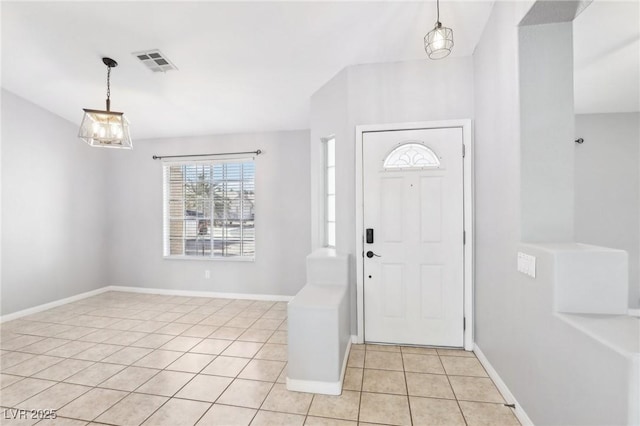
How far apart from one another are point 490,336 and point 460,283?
0.52 metres

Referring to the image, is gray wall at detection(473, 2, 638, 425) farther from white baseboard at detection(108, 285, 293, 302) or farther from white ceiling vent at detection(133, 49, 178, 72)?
white ceiling vent at detection(133, 49, 178, 72)

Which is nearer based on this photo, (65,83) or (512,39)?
(512,39)

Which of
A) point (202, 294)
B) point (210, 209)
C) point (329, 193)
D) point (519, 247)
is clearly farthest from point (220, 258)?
point (519, 247)

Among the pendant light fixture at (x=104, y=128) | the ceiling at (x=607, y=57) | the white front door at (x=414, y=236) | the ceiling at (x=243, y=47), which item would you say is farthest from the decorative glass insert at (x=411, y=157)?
the pendant light fixture at (x=104, y=128)

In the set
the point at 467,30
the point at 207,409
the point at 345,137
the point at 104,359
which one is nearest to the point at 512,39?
the point at 467,30

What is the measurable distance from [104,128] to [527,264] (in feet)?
12.3

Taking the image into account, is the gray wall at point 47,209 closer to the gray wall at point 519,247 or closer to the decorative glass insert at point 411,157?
the decorative glass insert at point 411,157

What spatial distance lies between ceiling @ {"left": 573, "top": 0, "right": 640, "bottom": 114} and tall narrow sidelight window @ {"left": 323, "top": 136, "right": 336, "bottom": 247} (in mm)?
2366

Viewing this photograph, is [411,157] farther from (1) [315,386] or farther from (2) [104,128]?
(2) [104,128]

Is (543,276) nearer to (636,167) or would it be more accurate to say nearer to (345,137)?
(345,137)

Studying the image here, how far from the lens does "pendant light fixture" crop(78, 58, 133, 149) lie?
2.74 meters

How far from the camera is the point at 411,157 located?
2830 millimetres

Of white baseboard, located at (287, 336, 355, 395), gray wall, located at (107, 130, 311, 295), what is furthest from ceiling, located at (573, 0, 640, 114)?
white baseboard, located at (287, 336, 355, 395)

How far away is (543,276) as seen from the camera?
1.60 meters
